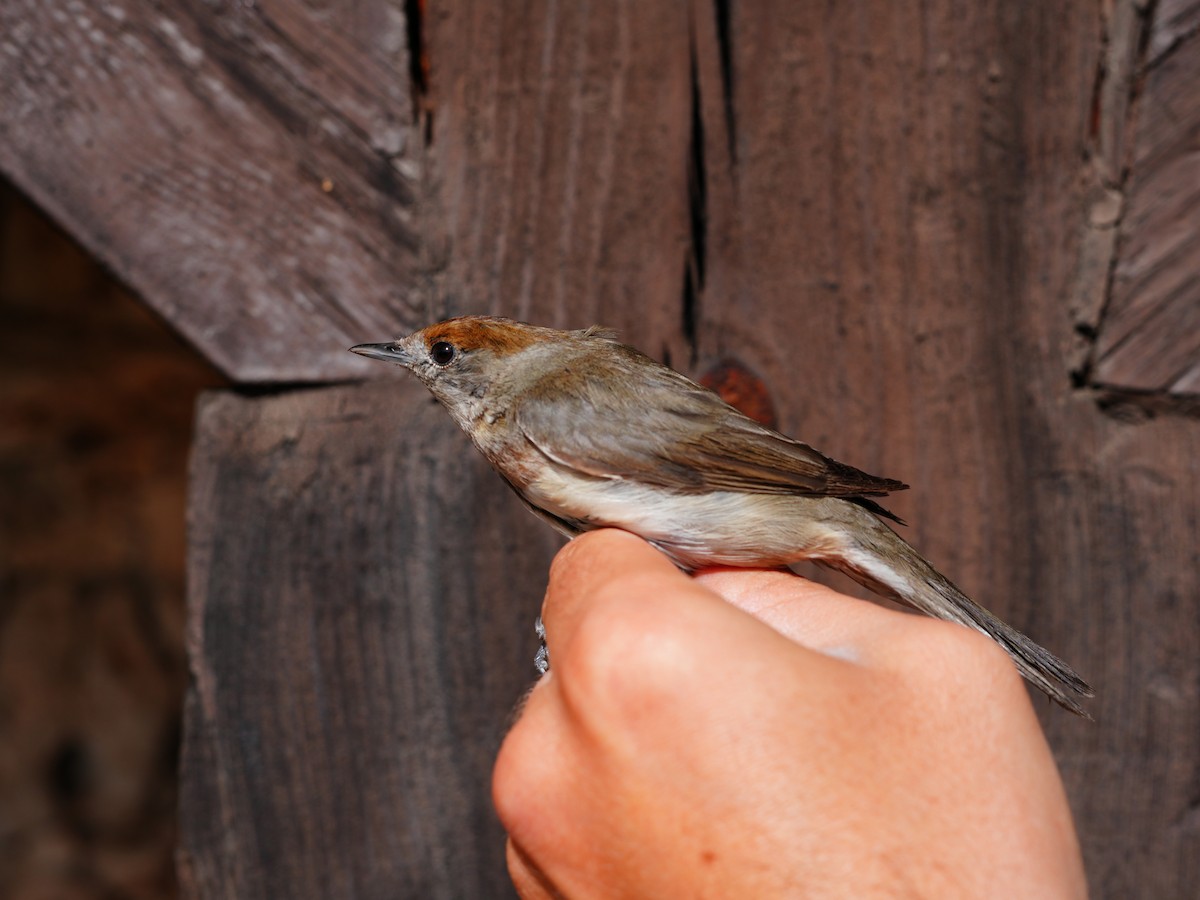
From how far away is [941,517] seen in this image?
8.50ft

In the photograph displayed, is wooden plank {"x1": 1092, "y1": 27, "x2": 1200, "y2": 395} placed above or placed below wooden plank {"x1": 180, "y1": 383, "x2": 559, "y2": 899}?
above

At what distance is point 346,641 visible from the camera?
2.64 meters

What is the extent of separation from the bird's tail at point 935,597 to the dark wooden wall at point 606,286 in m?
0.26

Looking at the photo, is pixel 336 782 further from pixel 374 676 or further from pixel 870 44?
pixel 870 44

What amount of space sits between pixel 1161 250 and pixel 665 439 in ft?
4.34

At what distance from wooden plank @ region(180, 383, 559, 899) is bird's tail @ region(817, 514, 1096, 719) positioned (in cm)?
81

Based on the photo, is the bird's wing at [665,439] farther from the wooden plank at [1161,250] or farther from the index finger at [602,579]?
the wooden plank at [1161,250]

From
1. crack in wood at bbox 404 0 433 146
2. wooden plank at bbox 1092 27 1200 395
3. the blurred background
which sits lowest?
the blurred background

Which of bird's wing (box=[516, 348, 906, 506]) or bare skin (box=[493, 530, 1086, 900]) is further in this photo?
bird's wing (box=[516, 348, 906, 506])

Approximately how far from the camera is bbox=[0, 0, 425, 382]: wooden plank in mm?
2402

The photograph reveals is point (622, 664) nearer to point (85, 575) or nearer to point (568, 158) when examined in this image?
point (568, 158)

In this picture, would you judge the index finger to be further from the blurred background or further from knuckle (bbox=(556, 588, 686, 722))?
the blurred background

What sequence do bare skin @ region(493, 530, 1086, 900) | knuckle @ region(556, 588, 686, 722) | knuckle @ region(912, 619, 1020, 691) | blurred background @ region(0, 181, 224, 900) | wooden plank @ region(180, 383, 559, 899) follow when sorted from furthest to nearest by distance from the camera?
blurred background @ region(0, 181, 224, 900) < wooden plank @ region(180, 383, 559, 899) < knuckle @ region(912, 619, 1020, 691) < knuckle @ region(556, 588, 686, 722) < bare skin @ region(493, 530, 1086, 900)

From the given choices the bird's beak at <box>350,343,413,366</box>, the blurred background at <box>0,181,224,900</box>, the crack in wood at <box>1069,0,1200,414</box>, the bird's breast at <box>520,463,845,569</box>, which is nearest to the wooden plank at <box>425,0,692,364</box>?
the bird's beak at <box>350,343,413,366</box>
